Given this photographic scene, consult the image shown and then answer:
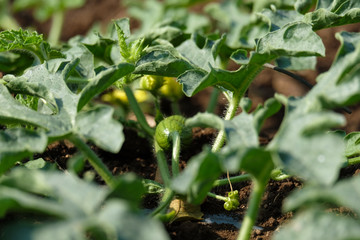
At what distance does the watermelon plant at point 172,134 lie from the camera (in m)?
1.31

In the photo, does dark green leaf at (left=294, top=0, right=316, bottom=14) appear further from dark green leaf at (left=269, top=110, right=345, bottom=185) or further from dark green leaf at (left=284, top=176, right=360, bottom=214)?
dark green leaf at (left=284, top=176, right=360, bottom=214)

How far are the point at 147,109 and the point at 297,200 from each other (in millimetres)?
2593

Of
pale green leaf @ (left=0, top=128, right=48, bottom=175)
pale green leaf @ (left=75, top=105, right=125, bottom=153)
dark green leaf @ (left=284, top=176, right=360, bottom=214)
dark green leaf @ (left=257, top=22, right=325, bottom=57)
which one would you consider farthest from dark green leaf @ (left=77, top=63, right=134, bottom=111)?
dark green leaf @ (left=284, top=176, right=360, bottom=214)

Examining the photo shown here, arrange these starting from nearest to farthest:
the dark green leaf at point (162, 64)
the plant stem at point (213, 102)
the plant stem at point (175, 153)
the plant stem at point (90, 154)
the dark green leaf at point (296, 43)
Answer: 1. the plant stem at point (90, 154)
2. the dark green leaf at point (296, 43)
3. the plant stem at point (175, 153)
4. the dark green leaf at point (162, 64)
5. the plant stem at point (213, 102)

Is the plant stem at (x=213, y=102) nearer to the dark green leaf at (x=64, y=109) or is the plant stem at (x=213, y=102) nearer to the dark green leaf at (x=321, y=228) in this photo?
the dark green leaf at (x=64, y=109)

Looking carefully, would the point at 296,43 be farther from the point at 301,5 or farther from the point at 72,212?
the point at 72,212

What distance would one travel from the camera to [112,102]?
3676mm

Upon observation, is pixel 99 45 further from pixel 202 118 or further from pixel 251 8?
pixel 251 8

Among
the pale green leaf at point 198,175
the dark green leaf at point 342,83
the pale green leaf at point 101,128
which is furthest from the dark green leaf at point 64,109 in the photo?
the dark green leaf at point 342,83

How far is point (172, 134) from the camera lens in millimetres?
2523

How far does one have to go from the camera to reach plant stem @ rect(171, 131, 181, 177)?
7.49 feet

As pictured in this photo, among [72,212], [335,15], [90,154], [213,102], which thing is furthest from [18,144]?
[213,102]

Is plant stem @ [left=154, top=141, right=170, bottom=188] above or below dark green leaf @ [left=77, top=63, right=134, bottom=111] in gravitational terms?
below

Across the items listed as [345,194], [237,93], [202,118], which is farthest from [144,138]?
[345,194]
